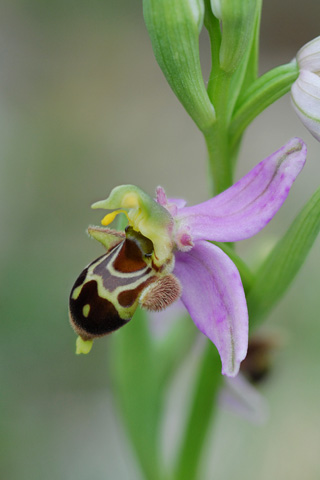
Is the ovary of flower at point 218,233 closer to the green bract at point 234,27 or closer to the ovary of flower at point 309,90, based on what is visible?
the ovary of flower at point 309,90

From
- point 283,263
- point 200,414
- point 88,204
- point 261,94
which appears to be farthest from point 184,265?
point 88,204

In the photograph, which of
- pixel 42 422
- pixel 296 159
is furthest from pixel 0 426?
pixel 296 159

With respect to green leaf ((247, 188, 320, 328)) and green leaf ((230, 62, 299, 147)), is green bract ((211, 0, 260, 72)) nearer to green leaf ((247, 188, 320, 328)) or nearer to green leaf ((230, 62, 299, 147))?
green leaf ((230, 62, 299, 147))

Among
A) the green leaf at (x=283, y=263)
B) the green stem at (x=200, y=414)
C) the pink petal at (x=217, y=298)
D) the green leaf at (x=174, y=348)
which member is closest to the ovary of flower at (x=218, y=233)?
the pink petal at (x=217, y=298)

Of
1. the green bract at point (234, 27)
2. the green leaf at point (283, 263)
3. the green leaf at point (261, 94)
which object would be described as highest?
the green bract at point (234, 27)

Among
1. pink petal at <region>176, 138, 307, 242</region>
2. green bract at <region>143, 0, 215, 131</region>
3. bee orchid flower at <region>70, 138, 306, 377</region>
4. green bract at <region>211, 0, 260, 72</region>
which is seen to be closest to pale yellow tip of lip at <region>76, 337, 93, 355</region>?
bee orchid flower at <region>70, 138, 306, 377</region>

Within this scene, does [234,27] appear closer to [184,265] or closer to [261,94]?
[261,94]
